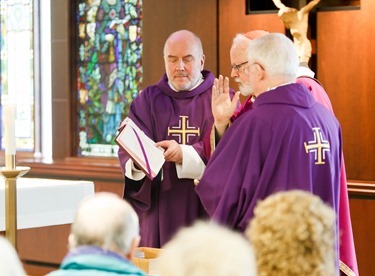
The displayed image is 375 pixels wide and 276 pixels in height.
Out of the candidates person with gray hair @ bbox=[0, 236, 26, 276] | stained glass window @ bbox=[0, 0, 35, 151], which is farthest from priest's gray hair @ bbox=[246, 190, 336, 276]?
stained glass window @ bbox=[0, 0, 35, 151]

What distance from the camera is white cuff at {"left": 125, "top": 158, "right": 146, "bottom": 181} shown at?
486cm

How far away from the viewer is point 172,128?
5.03 metres

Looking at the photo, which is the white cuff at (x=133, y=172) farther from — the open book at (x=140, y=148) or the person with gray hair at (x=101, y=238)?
the person with gray hair at (x=101, y=238)

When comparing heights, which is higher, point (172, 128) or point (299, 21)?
point (299, 21)

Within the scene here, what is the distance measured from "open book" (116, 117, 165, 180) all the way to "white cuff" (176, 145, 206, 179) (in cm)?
14

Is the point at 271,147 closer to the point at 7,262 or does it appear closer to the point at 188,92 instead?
the point at 188,92

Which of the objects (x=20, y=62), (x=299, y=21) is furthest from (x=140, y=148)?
(x=20, y=62)

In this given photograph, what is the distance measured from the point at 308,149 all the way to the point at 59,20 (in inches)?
179

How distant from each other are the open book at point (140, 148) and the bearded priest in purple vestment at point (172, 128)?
0.25 meters

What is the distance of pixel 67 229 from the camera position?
25.6ft

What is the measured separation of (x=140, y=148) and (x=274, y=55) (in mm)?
971

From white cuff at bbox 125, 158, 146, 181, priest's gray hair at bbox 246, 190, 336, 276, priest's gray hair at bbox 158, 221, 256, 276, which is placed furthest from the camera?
white cuff at bbox 125, 158, 146, 181

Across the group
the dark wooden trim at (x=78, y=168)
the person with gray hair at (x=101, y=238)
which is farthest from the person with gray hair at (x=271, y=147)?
the dark wooden trim at (x=78, y=168)

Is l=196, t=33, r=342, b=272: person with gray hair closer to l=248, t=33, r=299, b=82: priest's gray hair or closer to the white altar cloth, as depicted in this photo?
l=248, t=33, r=299, b=82: priest's gray hair
